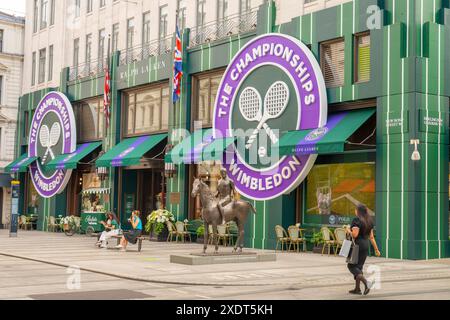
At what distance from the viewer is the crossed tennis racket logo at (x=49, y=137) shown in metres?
42.6

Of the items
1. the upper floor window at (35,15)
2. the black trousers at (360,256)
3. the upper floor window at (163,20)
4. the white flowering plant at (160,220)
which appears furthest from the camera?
the upper floor window at (35,15)

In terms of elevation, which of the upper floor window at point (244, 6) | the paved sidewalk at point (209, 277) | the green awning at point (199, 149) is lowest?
the paved sidewalk at point (209, 277)

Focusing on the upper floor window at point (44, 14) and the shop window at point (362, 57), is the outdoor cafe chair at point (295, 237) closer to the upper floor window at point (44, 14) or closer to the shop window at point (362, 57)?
the shop window at point (362, 57)

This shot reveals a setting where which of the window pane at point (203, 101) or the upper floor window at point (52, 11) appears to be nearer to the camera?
the window pane at point (203, 101)

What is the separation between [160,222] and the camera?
104 feet

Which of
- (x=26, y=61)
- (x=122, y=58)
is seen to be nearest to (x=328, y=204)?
(x=122, y=58)

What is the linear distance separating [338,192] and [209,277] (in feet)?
34.4

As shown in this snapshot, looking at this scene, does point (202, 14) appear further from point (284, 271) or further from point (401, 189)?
point (284, 271)

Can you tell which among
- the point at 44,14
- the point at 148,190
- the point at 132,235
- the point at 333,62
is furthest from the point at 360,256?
the point at 44,14

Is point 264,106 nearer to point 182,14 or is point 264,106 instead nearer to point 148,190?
point 182,14

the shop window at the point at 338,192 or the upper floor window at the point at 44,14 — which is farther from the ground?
the upper floor window at the point at 44,14

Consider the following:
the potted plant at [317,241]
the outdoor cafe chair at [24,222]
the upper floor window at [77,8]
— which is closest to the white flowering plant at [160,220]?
the potted plant at [317,241]

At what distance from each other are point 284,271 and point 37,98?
3182cm

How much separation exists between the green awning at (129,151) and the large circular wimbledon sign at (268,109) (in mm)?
5061
